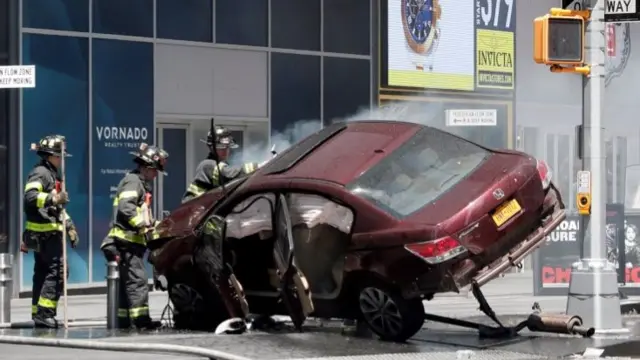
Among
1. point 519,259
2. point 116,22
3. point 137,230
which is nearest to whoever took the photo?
point 519,259

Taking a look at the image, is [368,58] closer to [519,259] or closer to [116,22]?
[116,22]

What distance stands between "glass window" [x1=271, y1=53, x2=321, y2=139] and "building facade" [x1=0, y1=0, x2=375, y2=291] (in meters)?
0.02

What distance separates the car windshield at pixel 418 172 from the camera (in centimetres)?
1041

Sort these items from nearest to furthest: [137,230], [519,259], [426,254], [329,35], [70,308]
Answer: [426,254]
[519,259]
[137,230]
[70,308]
[329,35]

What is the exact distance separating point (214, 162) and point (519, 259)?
12.0 ft

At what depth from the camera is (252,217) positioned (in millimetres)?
11031

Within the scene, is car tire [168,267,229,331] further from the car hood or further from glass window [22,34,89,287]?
glass window [22,34,89,287]

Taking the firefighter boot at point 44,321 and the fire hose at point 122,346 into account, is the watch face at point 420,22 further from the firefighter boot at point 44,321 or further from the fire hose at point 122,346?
the fire hose at point 122,346

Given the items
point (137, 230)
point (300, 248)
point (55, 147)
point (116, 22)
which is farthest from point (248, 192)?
point (116, 22)

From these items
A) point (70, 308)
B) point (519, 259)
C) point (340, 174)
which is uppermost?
point (340, 174)

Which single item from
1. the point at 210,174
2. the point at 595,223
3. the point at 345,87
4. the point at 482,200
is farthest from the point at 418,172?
the point at 345,87

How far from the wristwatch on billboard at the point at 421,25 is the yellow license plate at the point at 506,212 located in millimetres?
13018

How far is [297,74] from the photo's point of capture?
69.5ft

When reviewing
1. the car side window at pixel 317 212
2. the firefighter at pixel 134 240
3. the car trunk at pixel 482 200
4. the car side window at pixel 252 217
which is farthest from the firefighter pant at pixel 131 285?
the car trunk at pixel 482 200
